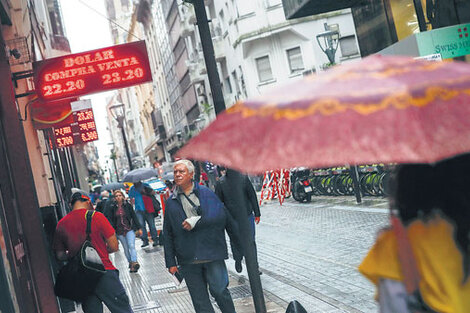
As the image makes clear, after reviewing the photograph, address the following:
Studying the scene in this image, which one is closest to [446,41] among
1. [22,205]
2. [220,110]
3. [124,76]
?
[124,76]

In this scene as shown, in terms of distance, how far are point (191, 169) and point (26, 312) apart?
2.45m

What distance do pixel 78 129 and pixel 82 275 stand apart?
16.0m

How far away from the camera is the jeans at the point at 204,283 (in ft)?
21.8

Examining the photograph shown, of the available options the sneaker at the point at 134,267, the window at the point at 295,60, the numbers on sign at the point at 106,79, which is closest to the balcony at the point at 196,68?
the window at the point at 295,60

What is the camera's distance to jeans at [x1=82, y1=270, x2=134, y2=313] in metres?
6.77

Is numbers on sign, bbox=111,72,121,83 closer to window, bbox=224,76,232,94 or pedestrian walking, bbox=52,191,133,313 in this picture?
pedestrian walking, bbox=52,191,133,313

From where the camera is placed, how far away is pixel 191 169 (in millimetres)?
6938

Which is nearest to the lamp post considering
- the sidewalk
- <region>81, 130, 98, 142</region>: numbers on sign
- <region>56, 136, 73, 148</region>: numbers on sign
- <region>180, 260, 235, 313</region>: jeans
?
the sidewalk

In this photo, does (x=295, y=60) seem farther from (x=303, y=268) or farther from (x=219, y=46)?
(x=303, y=268)

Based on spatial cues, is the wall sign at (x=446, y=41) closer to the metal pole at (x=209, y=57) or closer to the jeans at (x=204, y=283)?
the metal pole at (x=209, y=57)

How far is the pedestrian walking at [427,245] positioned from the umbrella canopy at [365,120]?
0.69 ft

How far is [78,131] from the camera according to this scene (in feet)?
72.5

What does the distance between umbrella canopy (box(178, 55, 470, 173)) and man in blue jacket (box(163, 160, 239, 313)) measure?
412 centimetres

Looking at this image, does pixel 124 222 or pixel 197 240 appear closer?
pixel 197 240
